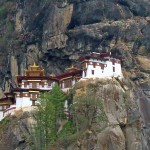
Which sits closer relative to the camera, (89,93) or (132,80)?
(89,93)

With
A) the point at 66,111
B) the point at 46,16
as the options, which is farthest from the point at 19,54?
the point at 66,111

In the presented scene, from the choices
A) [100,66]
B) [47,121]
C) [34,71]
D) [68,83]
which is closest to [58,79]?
[68,83]

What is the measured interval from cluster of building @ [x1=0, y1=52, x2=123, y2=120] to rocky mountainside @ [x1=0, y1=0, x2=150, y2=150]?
3.86 metres

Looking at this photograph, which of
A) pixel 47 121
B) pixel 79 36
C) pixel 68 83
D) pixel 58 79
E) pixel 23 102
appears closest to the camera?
pixel 47 121

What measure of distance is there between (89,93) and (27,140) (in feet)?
28.6

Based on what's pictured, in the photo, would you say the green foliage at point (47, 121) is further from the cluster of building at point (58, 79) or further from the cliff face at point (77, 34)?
the cliff face at point (77, 34)

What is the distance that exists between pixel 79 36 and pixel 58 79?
829cm

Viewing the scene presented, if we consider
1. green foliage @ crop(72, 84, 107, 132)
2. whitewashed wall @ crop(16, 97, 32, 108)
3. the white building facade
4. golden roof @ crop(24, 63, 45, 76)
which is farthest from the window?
green foliage @ crop(72, 84, 107, 132)

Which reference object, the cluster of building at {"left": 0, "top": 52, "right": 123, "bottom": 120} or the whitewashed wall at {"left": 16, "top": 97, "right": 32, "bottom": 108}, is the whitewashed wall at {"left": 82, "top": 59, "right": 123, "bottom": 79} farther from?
the whitewashed wall at {"left": 16, "top": 97, "right": 32, "bottom": 108}

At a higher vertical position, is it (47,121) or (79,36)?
(79,36)

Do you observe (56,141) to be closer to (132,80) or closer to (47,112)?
(47,112)

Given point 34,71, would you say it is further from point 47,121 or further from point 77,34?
point 47,121

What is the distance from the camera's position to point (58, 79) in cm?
7381

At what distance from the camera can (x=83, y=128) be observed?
64438 mm
